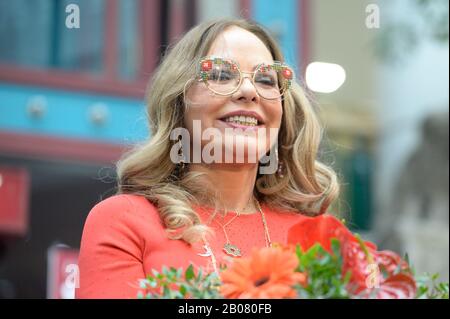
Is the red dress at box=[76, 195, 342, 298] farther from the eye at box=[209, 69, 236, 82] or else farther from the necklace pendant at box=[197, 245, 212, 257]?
the eye at box=[209, 69, 236, 82]

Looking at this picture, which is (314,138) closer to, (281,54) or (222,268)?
(281,54)

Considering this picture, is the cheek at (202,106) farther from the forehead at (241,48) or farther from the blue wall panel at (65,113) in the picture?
the blue wall panel at (65,113)

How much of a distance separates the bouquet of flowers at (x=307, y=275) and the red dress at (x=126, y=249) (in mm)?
232

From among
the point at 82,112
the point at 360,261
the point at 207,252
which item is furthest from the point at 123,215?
the point at 82,112

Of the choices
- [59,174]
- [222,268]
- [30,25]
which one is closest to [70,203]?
[59,174]

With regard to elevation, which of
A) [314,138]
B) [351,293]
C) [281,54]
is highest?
[281,54]

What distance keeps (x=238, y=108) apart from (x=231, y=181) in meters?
0.22

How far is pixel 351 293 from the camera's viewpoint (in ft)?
7.72

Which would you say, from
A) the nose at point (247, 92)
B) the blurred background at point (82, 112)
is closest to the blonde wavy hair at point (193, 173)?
the nose at point (247, 92)

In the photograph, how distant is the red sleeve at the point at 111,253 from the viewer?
2740 mm
